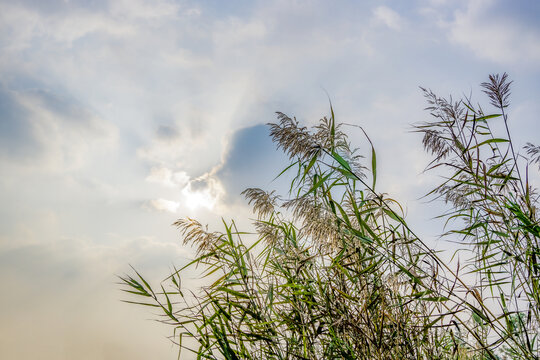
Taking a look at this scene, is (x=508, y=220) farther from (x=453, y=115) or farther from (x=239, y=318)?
(x=239, y=318)

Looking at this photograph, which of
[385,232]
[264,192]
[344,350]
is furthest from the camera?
[264,192]

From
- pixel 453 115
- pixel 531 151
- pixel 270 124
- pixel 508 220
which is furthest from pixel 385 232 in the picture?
pixel 531 151

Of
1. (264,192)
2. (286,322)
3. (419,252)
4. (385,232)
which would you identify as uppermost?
(264,192)

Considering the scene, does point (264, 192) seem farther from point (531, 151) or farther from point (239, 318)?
point (531, 151)

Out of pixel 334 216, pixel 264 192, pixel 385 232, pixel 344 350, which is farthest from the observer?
pixel 264 192

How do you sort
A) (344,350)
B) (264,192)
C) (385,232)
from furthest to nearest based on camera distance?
(264,192) < (385,232) < (344,350)

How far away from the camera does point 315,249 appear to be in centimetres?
282

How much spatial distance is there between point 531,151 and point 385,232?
6.38 ft

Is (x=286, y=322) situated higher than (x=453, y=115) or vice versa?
(x=453, y=115)

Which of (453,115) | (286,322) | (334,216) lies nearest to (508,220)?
(453,115)

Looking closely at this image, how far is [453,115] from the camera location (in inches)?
103

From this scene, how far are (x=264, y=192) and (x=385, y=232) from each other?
4.08 feet

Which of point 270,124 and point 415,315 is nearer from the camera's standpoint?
point 415,315

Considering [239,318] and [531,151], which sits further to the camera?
[531,151]
